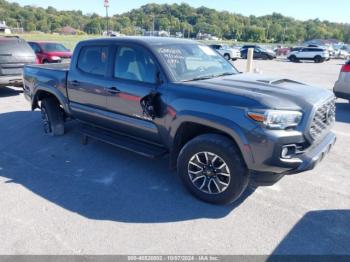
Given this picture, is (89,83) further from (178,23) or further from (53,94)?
(178,23)

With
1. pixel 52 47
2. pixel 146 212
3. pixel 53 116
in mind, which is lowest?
pixel 146 212

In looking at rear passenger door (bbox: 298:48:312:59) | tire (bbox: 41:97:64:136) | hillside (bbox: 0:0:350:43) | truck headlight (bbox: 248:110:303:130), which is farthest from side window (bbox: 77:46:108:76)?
hillside (bbox: 0:0:350:43)

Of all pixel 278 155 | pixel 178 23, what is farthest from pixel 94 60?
pixel 178 23

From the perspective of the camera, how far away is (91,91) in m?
4.72

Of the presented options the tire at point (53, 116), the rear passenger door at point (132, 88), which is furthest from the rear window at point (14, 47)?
the rear passenger door at point (132, 88)

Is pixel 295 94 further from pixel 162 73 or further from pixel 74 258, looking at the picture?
pixel 74 258

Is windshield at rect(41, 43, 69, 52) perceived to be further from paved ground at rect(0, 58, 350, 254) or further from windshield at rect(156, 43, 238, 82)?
windshield at rect(156, 43, 238, 82)

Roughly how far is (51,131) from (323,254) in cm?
501

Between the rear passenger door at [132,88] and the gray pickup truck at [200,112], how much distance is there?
0.5 inches

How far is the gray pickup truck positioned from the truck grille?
1 cm

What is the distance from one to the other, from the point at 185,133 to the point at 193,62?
109 centimetres

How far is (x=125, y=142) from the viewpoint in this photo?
4.35 metres

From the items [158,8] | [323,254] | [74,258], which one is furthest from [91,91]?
[158,8]

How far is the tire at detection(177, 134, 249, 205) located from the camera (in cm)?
327
